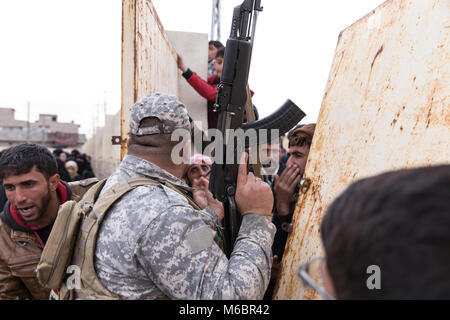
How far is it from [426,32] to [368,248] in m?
1.04

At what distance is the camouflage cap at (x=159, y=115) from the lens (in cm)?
150

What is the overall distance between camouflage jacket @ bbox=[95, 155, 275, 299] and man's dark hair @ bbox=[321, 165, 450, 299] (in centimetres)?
68

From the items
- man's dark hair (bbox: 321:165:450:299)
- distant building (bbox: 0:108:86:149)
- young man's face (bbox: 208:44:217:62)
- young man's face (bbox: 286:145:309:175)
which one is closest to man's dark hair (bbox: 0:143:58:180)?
young man's face (bbox: 286:145:309:175)

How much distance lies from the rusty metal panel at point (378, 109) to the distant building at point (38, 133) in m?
29.3

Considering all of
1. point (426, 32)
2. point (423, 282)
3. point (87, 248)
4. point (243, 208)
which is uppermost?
point (426, 32)

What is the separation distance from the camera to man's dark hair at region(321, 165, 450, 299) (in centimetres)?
49

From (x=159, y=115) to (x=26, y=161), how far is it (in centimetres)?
111

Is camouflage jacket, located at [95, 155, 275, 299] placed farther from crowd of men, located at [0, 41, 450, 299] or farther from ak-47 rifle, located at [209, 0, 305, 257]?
ak-47 rifle, located at [209, 0, 305, 257]

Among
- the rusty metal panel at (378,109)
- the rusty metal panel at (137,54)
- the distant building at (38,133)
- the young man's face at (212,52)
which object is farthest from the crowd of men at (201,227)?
the distant building at (38,133)
